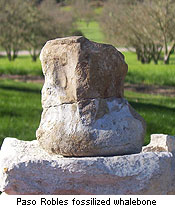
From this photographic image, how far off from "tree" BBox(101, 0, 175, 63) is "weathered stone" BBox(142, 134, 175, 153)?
1422 centimetres

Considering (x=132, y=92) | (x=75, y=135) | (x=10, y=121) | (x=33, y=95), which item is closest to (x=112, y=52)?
(x=75, y=135)

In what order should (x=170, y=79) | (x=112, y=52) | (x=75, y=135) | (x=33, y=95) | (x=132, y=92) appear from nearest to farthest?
(x=75, y=135), (x=112, y=52), (x=33, y=95), (x=132, y=92), (x=170, y=79)

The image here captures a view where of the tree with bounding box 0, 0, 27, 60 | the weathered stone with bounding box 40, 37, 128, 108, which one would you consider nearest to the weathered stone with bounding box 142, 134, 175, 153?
the weathered stone with bounding box 40, 37, 128, 108

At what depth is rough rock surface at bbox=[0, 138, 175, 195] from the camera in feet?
9.48

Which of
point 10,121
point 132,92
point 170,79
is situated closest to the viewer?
point 10,121

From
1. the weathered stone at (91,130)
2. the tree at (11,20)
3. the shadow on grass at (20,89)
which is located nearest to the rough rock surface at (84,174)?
the weathered stone at (91,130)

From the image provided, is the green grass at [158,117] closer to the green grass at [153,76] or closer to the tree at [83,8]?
the green grass at [153,76]

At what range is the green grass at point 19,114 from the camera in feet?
20.0

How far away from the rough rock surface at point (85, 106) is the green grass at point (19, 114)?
8.83 feet

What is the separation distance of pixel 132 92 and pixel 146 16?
7.72m

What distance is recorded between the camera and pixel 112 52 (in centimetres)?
330

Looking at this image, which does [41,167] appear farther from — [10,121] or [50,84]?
[10,121]

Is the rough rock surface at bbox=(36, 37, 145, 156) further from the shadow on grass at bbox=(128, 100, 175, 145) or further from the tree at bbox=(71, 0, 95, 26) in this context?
the tree at bbox=(71, 0, 95, 26)

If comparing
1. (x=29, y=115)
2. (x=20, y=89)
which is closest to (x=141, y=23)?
(x=20, y=89)
